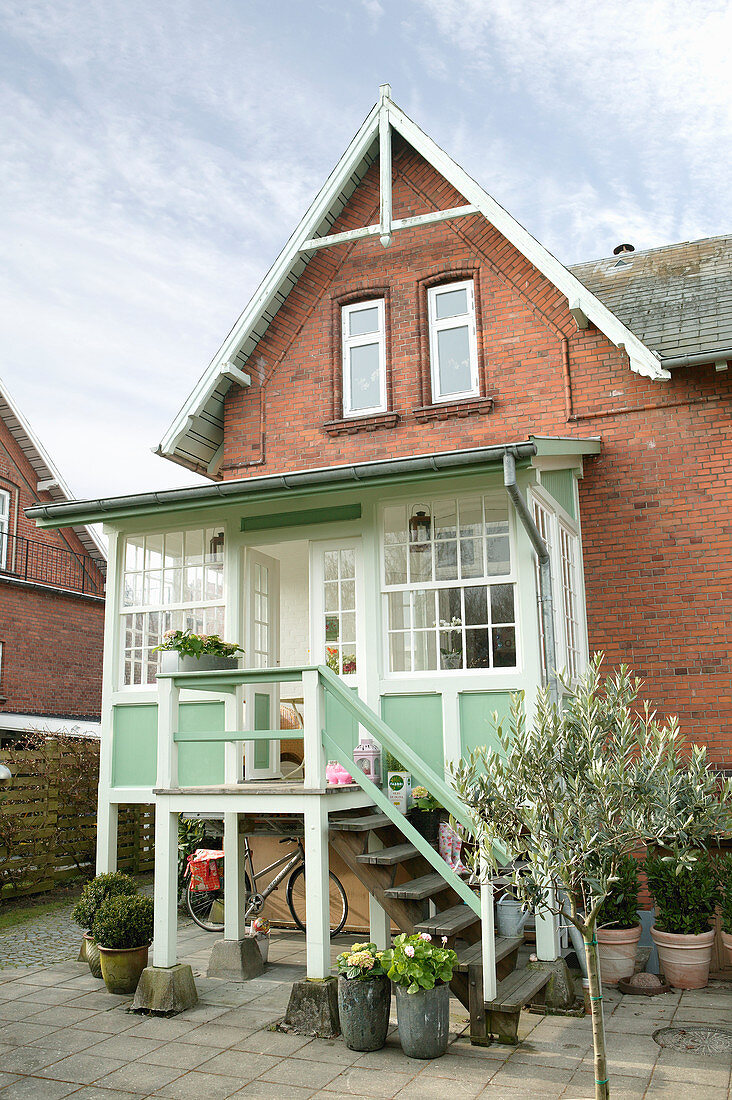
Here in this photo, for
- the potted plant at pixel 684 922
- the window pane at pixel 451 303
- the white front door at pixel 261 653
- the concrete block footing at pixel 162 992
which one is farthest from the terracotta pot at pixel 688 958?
the window pane at pixel 451 303

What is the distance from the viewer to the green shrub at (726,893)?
22.4ft

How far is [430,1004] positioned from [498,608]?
318 cm

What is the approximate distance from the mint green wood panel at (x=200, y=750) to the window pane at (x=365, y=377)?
13.1 feet

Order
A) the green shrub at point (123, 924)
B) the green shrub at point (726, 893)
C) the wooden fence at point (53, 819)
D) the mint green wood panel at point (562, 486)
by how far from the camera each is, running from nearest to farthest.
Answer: the green shrub at point (726, 893) → the green shrub at point (123, 924) → the mint green wood panel at point (562, 486) → the wooden fence at point (53, 819)

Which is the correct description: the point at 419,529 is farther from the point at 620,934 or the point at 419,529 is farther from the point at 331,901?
the point at 331,901

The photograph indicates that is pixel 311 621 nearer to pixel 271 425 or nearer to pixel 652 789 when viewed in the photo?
pixel 271 425

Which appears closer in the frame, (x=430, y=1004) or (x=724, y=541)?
(x=430, y=1004)

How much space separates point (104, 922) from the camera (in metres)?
6.95

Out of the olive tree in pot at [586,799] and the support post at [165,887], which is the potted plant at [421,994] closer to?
the olive tree in pot at [586,799]

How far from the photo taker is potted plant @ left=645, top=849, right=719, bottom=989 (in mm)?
6895

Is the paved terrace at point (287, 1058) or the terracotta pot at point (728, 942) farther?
the terracotta pot at point (728, 942)

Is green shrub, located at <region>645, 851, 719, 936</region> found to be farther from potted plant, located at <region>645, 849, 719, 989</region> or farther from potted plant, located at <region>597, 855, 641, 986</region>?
potted plant, located at <region>597, 855, 641, 986</region>

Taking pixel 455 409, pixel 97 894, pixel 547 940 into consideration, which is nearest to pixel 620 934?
pixel 547 940

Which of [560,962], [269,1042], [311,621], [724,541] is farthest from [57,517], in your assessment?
[724,541]
